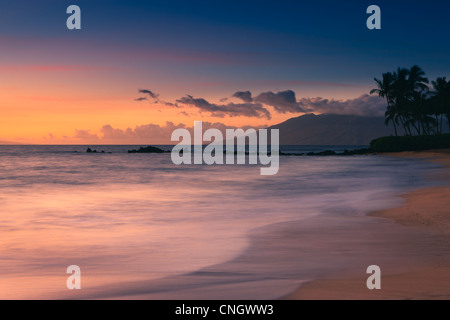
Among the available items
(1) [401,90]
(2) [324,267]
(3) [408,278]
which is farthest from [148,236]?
(1) [401,90]

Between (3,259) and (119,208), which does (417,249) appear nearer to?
(3,259)

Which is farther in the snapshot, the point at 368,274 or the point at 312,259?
the point at 312,259

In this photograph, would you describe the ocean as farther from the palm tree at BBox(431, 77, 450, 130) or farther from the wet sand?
the palm tree at BBox(431, 77, 450, 130)

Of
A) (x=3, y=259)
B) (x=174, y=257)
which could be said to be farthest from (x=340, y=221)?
(x=3, y=259)

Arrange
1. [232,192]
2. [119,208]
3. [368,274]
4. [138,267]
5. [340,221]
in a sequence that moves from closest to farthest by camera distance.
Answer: [368,274] → [138,267] → [340,221] → [119,208] → [232,192]

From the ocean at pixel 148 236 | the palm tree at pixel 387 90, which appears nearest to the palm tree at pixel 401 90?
the palm tree at pixel 387 90

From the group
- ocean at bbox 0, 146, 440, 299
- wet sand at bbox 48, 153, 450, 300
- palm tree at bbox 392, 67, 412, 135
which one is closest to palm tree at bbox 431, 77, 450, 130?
palm tree at bbox 392, 67, 412, 135

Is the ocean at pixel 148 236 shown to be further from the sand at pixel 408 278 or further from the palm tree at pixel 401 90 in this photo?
the palm tree at pixel 401 90

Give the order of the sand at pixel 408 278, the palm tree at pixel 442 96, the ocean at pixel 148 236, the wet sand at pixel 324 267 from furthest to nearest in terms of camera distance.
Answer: the palm tree at pixel 442 96 → the ocean at pixel 148 236 → the wet sand at pixel 324 267 → the sand at pixel 408 278

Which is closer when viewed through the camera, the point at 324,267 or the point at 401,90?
the point at 324,267

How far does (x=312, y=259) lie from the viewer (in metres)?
8.81

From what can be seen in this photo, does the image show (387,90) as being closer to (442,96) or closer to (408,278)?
(442,96)
